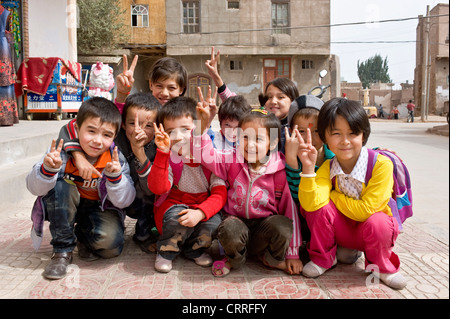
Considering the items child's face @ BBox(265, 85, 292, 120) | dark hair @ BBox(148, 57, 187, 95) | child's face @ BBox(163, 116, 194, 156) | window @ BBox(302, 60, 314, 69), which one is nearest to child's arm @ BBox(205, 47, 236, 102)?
dark hair @ BBox(148, 57, 187, 95)

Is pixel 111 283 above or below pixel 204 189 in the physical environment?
below

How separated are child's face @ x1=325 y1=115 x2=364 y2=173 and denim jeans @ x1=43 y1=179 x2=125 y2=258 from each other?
131cm

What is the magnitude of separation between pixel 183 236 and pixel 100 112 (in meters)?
0.82

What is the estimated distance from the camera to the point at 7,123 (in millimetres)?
5340

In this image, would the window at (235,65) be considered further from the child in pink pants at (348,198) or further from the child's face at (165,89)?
the child in pink pants at (348,198)

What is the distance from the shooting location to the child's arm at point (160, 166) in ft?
6.45

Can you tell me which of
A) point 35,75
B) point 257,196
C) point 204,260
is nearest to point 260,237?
point 257,196

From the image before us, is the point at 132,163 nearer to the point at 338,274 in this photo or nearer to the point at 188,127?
the point at 188,127

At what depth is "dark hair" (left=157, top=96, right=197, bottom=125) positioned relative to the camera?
84.0 inches

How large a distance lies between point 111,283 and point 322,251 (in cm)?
108

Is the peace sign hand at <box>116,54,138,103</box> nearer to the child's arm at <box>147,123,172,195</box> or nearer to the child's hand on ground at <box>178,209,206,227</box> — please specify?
the child's arm at <box>147,123,172,195</box>

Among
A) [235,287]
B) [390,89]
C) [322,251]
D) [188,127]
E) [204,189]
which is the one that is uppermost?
[390,89]

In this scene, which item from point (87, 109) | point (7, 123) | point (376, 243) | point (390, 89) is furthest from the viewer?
point (390, 89)
